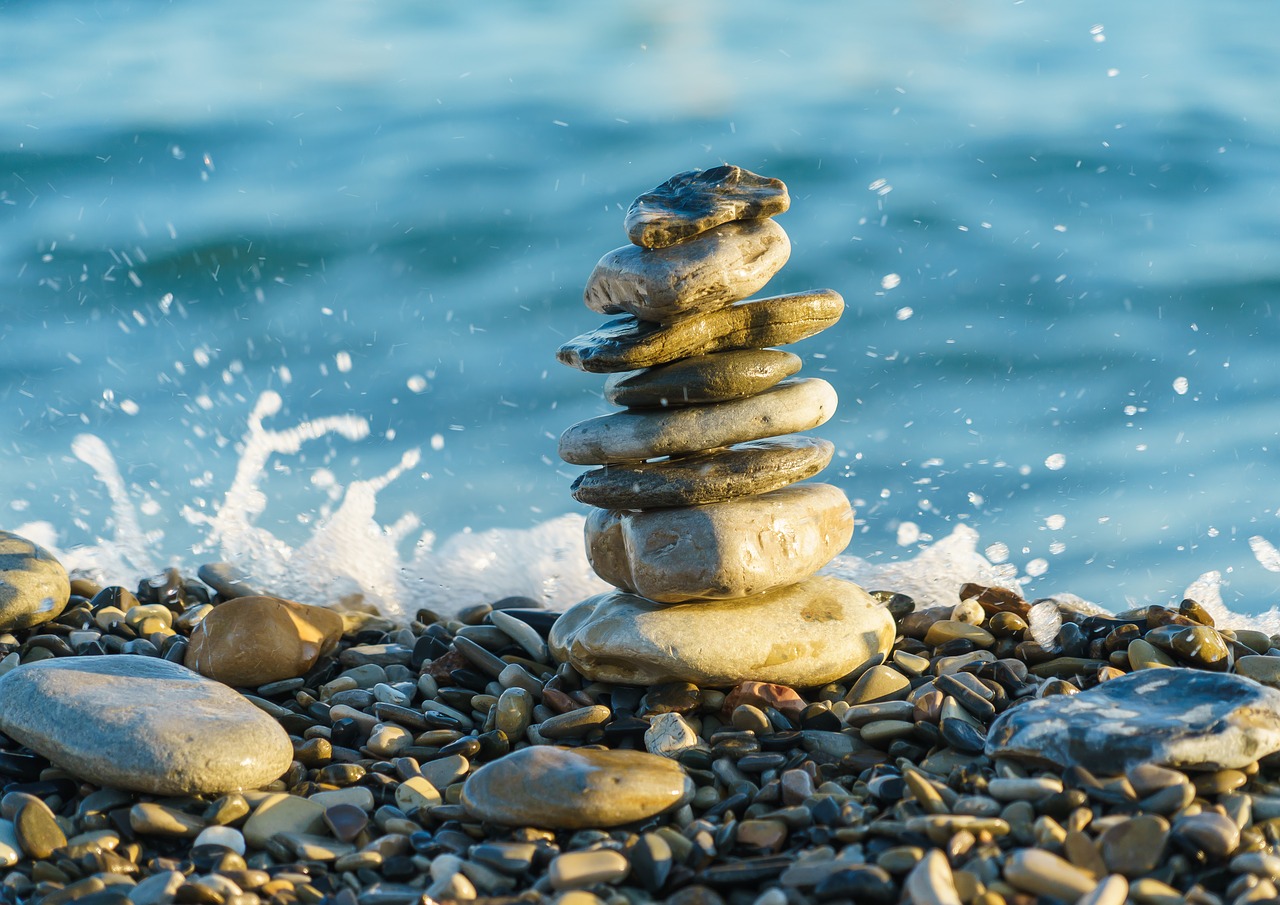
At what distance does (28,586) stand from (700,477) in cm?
210

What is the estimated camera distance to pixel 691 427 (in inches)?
126

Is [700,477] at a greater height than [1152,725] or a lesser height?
greater

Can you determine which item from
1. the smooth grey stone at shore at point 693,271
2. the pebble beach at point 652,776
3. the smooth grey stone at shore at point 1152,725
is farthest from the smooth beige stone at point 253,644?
the smooth grey stone at shore at point 1152,725

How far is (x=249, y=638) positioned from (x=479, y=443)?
9.41 ft

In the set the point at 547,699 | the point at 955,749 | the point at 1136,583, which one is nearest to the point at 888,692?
the point at 955,749

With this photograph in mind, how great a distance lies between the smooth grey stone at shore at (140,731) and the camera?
2604 mm

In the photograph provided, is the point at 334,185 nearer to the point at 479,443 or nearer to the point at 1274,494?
the point at 479,443

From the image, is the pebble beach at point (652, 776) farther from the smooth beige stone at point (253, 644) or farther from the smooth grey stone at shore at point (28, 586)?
the smooth grey stone at shore at point (28, 586)

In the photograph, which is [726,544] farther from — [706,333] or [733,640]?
[706,333]

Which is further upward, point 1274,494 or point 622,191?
point 622,191

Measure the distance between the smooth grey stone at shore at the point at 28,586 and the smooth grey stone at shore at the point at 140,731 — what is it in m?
0.80

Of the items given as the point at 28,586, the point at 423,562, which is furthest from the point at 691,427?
the point at 28,586

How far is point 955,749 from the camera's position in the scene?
272 cm

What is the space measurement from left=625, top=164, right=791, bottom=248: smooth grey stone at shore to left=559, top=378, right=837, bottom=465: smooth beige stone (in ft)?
1.52
